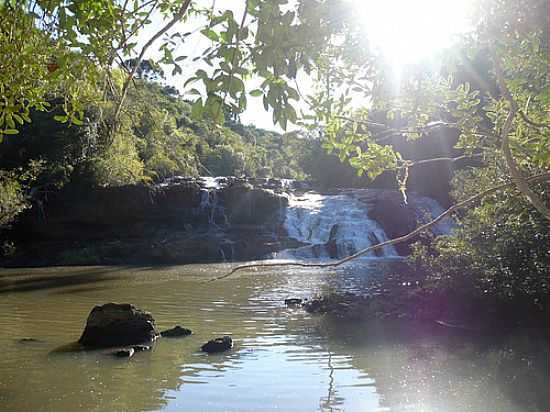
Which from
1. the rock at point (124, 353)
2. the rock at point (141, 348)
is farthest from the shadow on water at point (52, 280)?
the rock at point (124, 353)

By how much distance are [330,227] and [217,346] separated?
21891 mm

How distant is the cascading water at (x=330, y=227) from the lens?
96.1 feet

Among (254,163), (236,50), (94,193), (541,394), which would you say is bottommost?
(541,394)

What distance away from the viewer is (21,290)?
18594 mm

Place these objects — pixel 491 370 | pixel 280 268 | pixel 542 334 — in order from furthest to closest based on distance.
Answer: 1. pixel 280 268
2. pixel 542 334
3. pixel 491 370

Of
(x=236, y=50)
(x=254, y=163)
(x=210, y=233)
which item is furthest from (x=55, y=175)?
(x=254, y=163)

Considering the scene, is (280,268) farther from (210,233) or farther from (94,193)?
(94,193)

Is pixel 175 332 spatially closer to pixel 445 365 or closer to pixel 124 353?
pixel 124 353

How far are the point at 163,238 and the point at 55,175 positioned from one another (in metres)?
5.94

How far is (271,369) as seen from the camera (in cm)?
869

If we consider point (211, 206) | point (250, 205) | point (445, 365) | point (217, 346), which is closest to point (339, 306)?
point (217, 346)

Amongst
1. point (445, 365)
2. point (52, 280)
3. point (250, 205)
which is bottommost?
point (445, 365)

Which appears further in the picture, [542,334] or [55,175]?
[55,175]

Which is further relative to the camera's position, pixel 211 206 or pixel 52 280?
pixel 211 206
